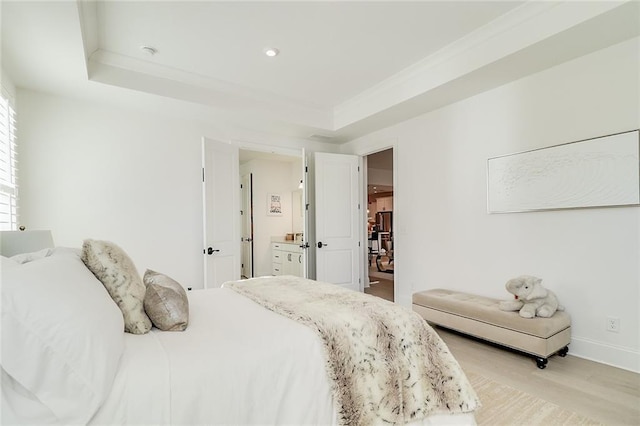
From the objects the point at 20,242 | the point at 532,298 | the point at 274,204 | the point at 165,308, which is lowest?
the point at 532,298

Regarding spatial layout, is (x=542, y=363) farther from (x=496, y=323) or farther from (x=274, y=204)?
(x=274, y=204)

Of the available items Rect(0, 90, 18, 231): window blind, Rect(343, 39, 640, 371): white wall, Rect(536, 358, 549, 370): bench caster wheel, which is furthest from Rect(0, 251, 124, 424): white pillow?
Rect(343, 39, 640, 371): white wall

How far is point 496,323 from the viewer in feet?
9.34

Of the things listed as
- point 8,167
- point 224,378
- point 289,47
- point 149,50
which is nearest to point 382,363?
point 224,378

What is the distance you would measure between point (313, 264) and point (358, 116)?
93.6 inches

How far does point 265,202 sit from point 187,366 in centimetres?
553

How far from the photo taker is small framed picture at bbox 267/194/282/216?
664cm

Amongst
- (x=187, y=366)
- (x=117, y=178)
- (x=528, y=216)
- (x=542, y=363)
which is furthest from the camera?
(x=117, y=178)

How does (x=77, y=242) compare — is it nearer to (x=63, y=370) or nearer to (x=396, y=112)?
(x=63, y=370)

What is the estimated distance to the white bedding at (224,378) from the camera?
1.06 m

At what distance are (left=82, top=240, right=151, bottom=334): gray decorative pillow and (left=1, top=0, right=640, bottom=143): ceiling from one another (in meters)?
1.65

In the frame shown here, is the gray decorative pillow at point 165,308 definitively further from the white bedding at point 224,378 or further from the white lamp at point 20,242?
the white lamp at point 20,242

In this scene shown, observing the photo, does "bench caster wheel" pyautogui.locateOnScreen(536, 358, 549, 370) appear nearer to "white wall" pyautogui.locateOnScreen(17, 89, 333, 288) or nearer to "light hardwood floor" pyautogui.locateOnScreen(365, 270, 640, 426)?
"light hardwood floor" pyautogui.locateOnScreen(365, 270, 640, 426)

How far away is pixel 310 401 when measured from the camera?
4.40 ft
